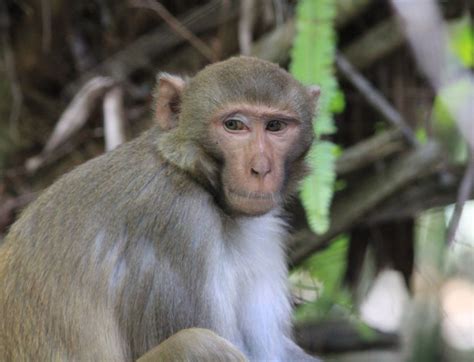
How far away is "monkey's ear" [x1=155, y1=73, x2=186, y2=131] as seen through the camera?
579 centimetres

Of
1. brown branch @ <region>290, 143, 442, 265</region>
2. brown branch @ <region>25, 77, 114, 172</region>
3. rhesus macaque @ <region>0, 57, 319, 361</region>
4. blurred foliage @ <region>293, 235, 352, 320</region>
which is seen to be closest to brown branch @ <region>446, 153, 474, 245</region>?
brown branch @ <region>290, 143, 442, 265</region>

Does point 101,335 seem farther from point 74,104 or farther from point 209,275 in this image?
point 74,104

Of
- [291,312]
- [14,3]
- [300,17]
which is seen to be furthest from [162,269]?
[14,3]

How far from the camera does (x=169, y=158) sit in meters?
5.59

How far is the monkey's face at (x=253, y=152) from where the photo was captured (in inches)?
211

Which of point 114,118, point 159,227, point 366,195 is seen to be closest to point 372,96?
point 366,195

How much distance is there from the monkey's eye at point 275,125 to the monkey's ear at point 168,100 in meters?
0.56

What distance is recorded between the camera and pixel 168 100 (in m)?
5.81

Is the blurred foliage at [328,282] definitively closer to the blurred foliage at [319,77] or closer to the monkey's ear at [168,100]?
the blurred foliage at [319,77]

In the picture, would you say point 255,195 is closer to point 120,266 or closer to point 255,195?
point 255,195

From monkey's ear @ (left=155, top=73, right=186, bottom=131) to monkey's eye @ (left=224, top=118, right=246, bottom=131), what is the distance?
36 cm

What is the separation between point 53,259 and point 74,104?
272 cm

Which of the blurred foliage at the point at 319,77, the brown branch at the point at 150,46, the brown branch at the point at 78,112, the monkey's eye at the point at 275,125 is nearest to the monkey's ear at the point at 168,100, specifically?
the monkey's eye at the point at 275,125

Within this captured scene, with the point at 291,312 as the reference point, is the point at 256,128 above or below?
above
